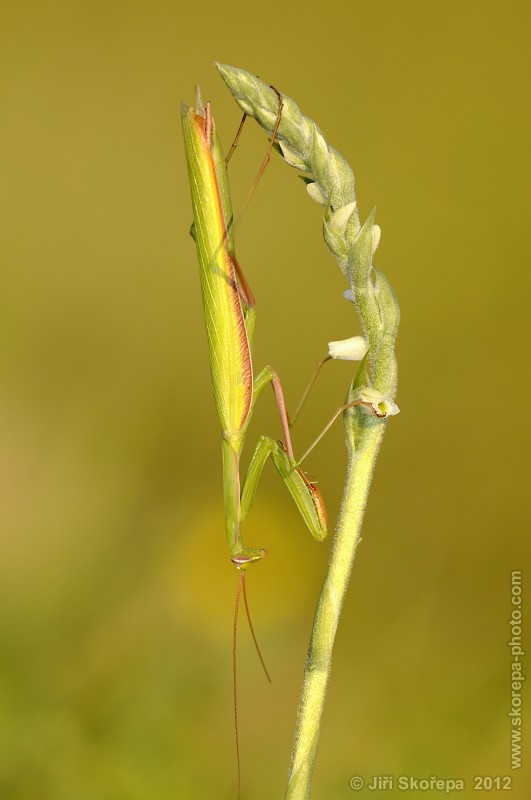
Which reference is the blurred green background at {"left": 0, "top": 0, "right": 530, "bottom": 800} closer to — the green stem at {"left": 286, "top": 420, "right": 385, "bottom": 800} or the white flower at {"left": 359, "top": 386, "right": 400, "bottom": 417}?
the green stem at {"left": 286, "top": 420, "right": 385, "bottom": 800}

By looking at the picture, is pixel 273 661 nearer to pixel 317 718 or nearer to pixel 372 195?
pixel 317 718

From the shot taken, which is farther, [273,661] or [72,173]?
[72,173]

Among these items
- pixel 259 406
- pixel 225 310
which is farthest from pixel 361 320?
pixel 259 406

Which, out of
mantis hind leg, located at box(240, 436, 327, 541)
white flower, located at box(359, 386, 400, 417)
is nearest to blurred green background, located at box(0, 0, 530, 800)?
mantis hind leg, located at box(240, 436, 327, 541)

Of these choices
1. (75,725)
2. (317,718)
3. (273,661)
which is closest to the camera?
(317,718)

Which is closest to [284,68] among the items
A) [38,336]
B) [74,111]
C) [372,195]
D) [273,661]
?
[372,195]

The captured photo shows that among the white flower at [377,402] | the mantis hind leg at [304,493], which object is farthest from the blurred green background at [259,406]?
the white flower at [377,402]
